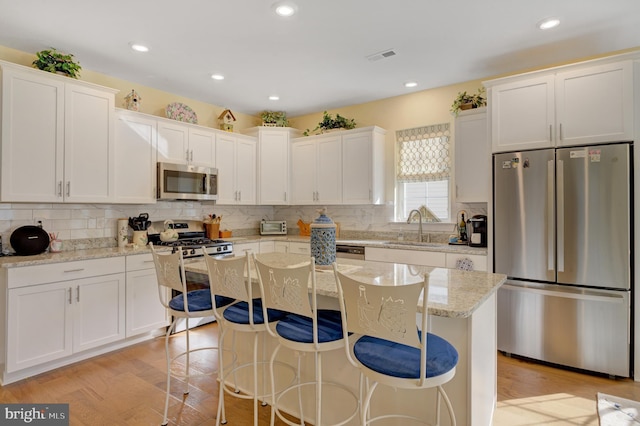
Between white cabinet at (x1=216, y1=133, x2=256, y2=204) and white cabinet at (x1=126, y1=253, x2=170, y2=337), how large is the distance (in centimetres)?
130

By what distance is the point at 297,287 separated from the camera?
1.51 m

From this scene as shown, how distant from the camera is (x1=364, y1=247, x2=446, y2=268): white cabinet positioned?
348cm

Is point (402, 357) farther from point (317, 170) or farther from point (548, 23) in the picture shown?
point (317, 170)

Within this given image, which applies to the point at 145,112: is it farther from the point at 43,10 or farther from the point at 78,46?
the point at 43,10

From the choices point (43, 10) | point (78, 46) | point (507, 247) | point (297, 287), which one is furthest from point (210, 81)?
point (507, 247)

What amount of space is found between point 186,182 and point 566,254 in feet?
12.5

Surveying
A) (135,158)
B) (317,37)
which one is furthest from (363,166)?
(135,158)

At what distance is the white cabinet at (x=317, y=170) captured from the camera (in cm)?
458

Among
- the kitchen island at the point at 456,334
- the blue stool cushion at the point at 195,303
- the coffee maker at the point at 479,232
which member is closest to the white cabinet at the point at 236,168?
the blue stool cushion at the point at 195,303

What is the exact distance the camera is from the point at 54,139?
298cm

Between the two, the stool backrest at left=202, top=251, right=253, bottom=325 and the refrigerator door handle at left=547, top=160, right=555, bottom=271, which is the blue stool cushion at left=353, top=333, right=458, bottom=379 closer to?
the stool backrest at left=202, top=251, right=253, bottom=325

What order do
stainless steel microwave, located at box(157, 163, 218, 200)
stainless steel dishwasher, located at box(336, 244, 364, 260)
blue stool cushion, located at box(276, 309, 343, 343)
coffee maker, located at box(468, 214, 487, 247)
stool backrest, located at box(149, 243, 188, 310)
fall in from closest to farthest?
blue stool cushion, located at box(276, 309, 343, 343) → stool backrest, located at box(149, 243, 188, 310) → coffee maker, located at box(468, 214, 487, 247) → stainless steel microwave, located at box(157, 163, 218, 200) → stainless steel dishwasher, located at box(336, 244, 364, 260)

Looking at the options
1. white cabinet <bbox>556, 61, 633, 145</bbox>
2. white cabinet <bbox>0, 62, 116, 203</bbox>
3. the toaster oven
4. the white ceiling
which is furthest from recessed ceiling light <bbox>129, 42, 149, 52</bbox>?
white cabinet <bbox>556, 61, 633, 145</bbox>

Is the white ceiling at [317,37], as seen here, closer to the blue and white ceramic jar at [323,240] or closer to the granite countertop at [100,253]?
the blue and white ceramic jar at [323,240]
